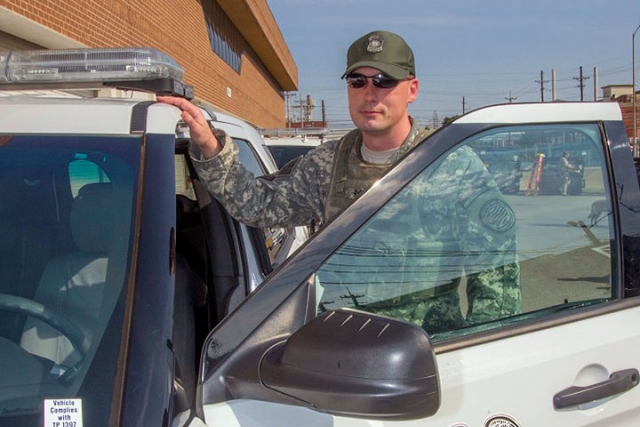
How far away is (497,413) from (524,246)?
50 centimetres

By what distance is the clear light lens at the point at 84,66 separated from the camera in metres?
1.90

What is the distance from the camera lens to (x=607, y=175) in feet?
6.20

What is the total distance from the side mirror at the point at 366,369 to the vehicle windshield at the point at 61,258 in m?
0.42

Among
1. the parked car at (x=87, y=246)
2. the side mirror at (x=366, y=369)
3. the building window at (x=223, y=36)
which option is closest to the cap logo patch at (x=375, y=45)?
the parked car at (x=87, y=246)

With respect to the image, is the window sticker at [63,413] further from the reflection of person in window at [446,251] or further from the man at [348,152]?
the man at [348,152]

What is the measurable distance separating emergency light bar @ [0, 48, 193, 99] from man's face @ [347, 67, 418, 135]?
1.99ft

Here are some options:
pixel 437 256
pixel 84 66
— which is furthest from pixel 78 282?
pixel 437 256

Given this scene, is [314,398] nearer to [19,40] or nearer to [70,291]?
[70,291]

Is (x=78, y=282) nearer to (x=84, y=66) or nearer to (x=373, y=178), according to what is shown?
(x=84, y=66)

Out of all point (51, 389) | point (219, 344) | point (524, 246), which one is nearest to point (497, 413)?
point (524, 246)

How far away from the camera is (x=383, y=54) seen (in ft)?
6.71

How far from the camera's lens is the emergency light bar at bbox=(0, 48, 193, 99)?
190 centimetres

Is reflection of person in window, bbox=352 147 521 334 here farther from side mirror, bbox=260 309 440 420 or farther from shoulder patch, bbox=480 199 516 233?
side mirror, bbox=260 309 440 420

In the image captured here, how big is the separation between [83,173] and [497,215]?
117 centimetres
